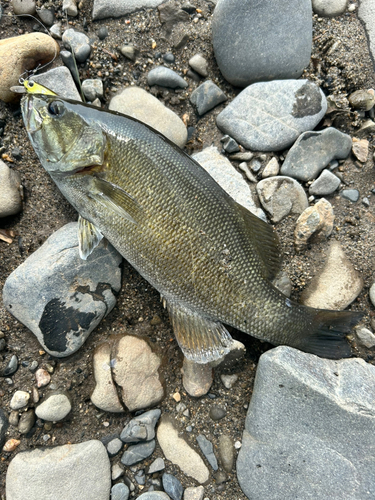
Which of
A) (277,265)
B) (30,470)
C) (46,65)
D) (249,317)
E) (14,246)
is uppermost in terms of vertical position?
(46,65)

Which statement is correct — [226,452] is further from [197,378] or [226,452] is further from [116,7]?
[116,7]

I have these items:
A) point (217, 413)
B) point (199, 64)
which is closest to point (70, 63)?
point (199, 64)

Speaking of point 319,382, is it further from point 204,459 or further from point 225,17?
point 225,17

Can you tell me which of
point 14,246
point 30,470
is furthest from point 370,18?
point 30,470

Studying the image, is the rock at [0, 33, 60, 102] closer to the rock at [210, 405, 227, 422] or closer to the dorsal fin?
the dorsal fin

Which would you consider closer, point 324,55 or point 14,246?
point 14,246

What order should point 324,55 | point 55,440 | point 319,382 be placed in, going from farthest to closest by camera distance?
point 324,55
point 55,440
point 319,382
